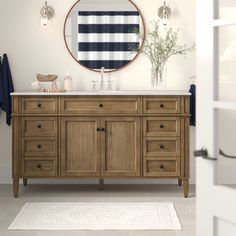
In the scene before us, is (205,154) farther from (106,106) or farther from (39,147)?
(39,147)

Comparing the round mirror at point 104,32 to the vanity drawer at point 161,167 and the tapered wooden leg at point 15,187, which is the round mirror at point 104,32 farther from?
the tapered wooden leg at point 15,187

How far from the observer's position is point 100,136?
195 inches

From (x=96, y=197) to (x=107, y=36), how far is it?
1.53 m

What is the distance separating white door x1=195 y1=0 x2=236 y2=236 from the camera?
195 centimetres

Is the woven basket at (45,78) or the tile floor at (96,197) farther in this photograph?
the woven basket at (45,78)

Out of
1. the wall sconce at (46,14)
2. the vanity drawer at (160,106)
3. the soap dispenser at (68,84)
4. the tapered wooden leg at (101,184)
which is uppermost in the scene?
the wall sconce at (46,14)

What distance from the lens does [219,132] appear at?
1993 mm

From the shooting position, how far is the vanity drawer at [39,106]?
493 centimetres

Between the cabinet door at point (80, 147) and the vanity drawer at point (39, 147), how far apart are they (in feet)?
0.29

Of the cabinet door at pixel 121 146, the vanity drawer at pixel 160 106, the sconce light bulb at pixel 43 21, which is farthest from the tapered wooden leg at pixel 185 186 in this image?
the sconce light bulb at pixel 43 21

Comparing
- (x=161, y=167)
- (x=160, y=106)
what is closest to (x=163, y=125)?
(x=160, y=106)

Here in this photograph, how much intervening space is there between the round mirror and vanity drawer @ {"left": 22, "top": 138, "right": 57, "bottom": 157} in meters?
0.94

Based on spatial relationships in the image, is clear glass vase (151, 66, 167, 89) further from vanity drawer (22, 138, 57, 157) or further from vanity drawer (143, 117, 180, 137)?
vanity drawer (22, 138, 57, 157)

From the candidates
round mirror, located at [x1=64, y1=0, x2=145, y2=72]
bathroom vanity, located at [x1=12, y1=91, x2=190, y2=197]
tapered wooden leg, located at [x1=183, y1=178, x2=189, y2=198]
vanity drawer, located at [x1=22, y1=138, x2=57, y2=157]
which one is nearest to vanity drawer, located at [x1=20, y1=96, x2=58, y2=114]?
bathroom vanity, located at [x1=12, y1=91, x2=190, y2=197]
